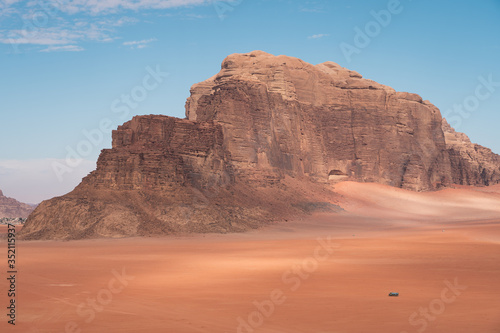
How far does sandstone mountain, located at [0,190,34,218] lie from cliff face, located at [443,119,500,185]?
93956 millimetres

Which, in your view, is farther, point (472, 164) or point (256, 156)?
point (472, 164)

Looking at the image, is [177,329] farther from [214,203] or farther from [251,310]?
[214,203]

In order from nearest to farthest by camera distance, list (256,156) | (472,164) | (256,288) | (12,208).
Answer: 1. (256,288)
2. (256,156)
3. (472,164)
4. (12,208)

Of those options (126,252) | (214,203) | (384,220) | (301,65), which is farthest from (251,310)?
(301,65)

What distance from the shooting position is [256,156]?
196 feet

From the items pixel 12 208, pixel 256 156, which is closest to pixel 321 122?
pixel 256 156

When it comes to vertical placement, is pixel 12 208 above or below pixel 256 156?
below

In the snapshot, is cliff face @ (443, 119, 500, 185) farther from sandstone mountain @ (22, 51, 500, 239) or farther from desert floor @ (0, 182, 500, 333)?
desert floor @ (0, 182, 500, 333)

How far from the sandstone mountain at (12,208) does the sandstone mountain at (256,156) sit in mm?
72247

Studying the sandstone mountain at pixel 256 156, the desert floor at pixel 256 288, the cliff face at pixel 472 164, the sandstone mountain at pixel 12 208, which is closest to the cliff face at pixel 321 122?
the sandstone mountain at pixel 256 156

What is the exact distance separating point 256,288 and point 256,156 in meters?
43.8

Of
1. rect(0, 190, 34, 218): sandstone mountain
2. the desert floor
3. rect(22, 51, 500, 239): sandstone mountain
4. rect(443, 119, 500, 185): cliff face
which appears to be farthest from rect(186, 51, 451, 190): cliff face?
rect(0, 190, 34, 218): sandstone mountain

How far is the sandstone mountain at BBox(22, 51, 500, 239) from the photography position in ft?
137

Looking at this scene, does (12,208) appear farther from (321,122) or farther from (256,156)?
(256,156)
